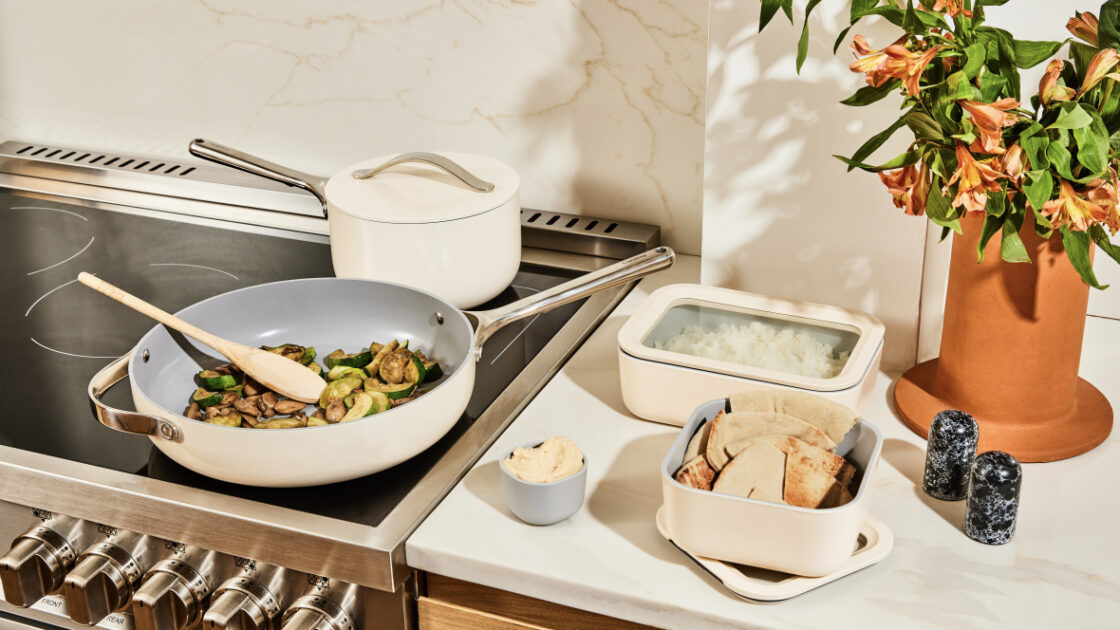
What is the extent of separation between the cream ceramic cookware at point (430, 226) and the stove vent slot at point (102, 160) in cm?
45

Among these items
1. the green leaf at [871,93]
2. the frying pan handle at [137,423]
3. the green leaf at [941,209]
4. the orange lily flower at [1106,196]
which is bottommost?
A: the frying pan handle at [137,423]

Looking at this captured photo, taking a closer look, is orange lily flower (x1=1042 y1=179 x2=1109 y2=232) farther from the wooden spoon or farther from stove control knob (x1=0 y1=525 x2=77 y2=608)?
stove control knob (x1=0 y1=525 x2=77 y2=608)

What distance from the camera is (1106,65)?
2.56ft

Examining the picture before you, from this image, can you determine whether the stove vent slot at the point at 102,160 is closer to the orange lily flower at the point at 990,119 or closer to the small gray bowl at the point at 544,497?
the small gray bowl at the point at 544,497

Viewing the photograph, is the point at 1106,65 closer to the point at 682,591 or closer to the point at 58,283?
the point at 682,591

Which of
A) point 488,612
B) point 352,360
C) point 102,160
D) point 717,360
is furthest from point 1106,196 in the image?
point 102,160

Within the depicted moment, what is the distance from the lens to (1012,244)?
86cm

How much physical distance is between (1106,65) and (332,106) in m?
1.04

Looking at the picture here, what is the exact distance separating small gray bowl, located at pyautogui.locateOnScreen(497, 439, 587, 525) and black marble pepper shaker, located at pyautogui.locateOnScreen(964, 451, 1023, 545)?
30 cm

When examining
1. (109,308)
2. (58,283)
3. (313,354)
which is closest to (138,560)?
(313,354)

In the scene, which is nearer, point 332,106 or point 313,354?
point 313,354

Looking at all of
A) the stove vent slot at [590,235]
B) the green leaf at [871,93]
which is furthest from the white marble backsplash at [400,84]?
the green leaf at [871,93]

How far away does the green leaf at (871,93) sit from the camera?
864 mm

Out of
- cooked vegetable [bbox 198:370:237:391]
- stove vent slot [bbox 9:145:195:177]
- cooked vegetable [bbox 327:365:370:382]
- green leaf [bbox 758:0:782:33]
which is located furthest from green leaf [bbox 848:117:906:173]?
stove vent slot [bbox 9:145:195:177]
